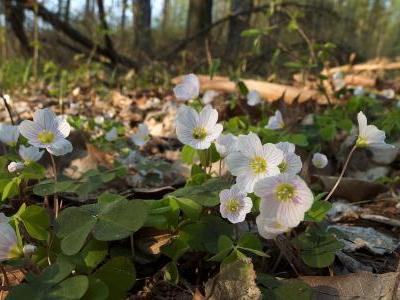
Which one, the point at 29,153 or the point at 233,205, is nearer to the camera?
the point at 233,205

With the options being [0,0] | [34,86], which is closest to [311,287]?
[34,86]

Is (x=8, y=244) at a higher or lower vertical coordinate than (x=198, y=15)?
lower

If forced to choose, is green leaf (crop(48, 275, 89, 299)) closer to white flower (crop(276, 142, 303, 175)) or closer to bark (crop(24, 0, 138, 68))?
white flower (crop(276, 142, 303, 175))

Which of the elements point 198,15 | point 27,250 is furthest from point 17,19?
point 27,250

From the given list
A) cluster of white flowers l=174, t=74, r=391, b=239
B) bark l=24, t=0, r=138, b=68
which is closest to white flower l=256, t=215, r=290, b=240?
cluster of white flowers l=174, t=74, r=391, b=239

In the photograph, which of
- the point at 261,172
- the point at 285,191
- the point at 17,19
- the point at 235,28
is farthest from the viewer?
the point at 235,28

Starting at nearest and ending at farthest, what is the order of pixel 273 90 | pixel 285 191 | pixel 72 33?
pixel 285 191, pixel 273 90, pixel 72 33

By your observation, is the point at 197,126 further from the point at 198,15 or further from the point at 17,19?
the point at 198,15
